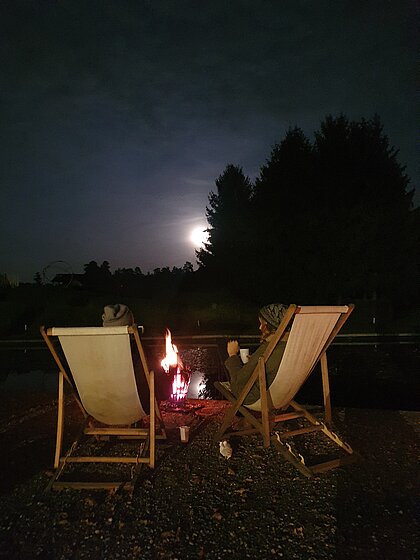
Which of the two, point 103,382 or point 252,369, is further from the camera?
point 252,369

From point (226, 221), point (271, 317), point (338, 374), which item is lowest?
point (338, 374)

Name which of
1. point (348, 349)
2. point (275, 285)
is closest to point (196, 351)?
point (348, 349)

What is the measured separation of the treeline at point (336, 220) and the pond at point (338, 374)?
836 cm

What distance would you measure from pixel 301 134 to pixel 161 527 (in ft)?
69.8

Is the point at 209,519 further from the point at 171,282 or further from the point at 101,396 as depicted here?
the point at 171,282

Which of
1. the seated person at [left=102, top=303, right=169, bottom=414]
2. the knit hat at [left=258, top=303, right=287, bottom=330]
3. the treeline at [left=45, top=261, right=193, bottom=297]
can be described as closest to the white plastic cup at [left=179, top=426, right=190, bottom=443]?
the seated person at [left=102, top=303, right=169, bottom=414]

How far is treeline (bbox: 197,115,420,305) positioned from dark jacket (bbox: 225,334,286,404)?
16.7 meters

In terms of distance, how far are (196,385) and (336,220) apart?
46.8 ft

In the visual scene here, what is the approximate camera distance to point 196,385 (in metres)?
7.44

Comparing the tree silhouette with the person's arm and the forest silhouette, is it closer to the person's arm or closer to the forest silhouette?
the forest silhouette

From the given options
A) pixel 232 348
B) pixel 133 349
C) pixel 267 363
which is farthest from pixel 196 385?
pixel 267 363

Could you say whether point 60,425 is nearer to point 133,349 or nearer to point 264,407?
point 133,349

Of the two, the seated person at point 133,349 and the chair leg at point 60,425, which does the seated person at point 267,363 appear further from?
the chair leg at point 60,425

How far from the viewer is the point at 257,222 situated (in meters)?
22.7
